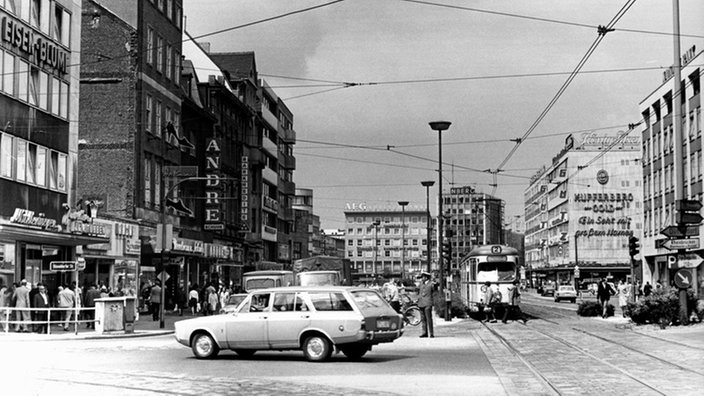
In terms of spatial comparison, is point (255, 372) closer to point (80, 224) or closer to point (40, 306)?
point (40, 306)

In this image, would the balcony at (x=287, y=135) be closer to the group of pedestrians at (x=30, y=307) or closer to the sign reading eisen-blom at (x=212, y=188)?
the sign reading eisen-blom at (x=212, y=188)

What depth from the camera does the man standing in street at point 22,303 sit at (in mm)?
32750

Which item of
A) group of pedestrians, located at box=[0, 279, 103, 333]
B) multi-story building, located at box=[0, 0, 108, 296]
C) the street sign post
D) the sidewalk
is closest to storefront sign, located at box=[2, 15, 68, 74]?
multi-story building, located at box=[0, 0, 108, 296]

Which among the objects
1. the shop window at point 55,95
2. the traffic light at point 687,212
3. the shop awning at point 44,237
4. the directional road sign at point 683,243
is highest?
the shop window at point 55,95

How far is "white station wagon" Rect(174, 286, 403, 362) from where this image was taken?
2069cm

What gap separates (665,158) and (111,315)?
53406 millimetres

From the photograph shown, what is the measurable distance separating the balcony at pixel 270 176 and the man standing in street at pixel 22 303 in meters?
53.8

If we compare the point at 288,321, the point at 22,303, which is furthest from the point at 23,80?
the point at 288,321

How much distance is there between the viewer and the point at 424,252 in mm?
197375

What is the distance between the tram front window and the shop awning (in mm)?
16170

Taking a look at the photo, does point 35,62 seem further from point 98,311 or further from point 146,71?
point 146,71

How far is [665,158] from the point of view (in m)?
75.2

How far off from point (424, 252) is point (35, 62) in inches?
6409

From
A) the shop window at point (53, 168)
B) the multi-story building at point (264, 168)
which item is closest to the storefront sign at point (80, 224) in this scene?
the shop window at point (53, 168)
